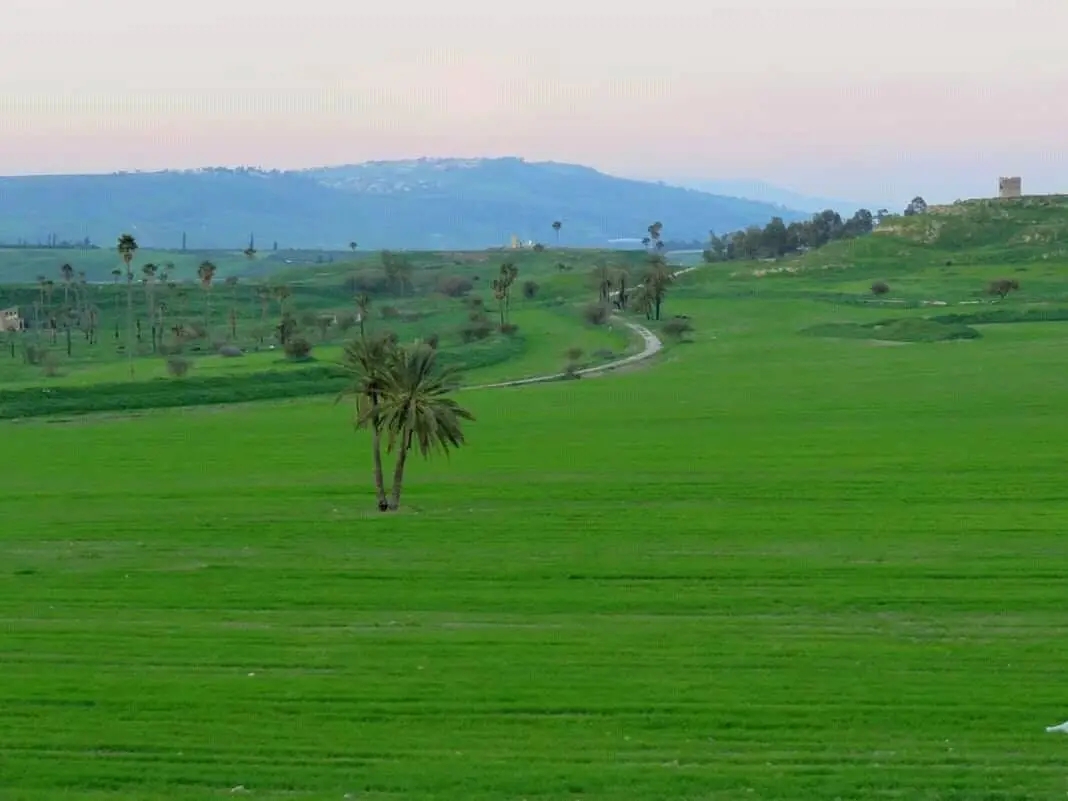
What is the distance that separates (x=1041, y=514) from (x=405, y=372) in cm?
2011

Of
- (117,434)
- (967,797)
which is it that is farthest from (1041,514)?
(117,434)

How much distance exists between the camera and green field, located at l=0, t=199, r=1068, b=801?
24.2 metres

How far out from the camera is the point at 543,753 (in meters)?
24.7

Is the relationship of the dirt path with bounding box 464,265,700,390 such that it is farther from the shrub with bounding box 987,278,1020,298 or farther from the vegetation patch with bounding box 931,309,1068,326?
the shrub with bounding box 987,278,1020,298

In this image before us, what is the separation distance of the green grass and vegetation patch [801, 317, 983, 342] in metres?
47.2

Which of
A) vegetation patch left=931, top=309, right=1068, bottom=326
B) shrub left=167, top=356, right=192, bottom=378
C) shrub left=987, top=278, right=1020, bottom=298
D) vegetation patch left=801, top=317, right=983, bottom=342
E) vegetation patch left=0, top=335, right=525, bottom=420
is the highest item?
shrub left=987, top=278, right=1020, bottom=298

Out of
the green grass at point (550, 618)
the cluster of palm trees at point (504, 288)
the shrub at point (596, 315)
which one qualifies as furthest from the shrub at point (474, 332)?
the green grass at point (550, 618)

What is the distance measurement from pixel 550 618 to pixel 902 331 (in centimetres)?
9333

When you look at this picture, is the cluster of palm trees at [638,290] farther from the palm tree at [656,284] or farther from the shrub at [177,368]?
the shrub at [177,368]

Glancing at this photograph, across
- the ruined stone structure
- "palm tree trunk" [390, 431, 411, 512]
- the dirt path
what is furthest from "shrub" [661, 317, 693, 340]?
"palm tree trunk" [390, 431, 411, 512]

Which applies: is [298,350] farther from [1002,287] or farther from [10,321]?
[1002,287]

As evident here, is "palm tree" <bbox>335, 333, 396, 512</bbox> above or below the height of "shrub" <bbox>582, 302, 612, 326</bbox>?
above

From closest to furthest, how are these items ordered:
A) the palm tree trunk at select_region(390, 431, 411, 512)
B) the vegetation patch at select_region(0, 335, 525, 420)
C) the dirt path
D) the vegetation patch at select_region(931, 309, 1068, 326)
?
the palm tree trunk at select_region(390, 431, 411, 512) → the vegetation patch at select_region(0, 335, 525, 420) → the dirt path → the vegetation patch at select_region(931, 309, 1068, 326)

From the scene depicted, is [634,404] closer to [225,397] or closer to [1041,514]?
[225,397]
